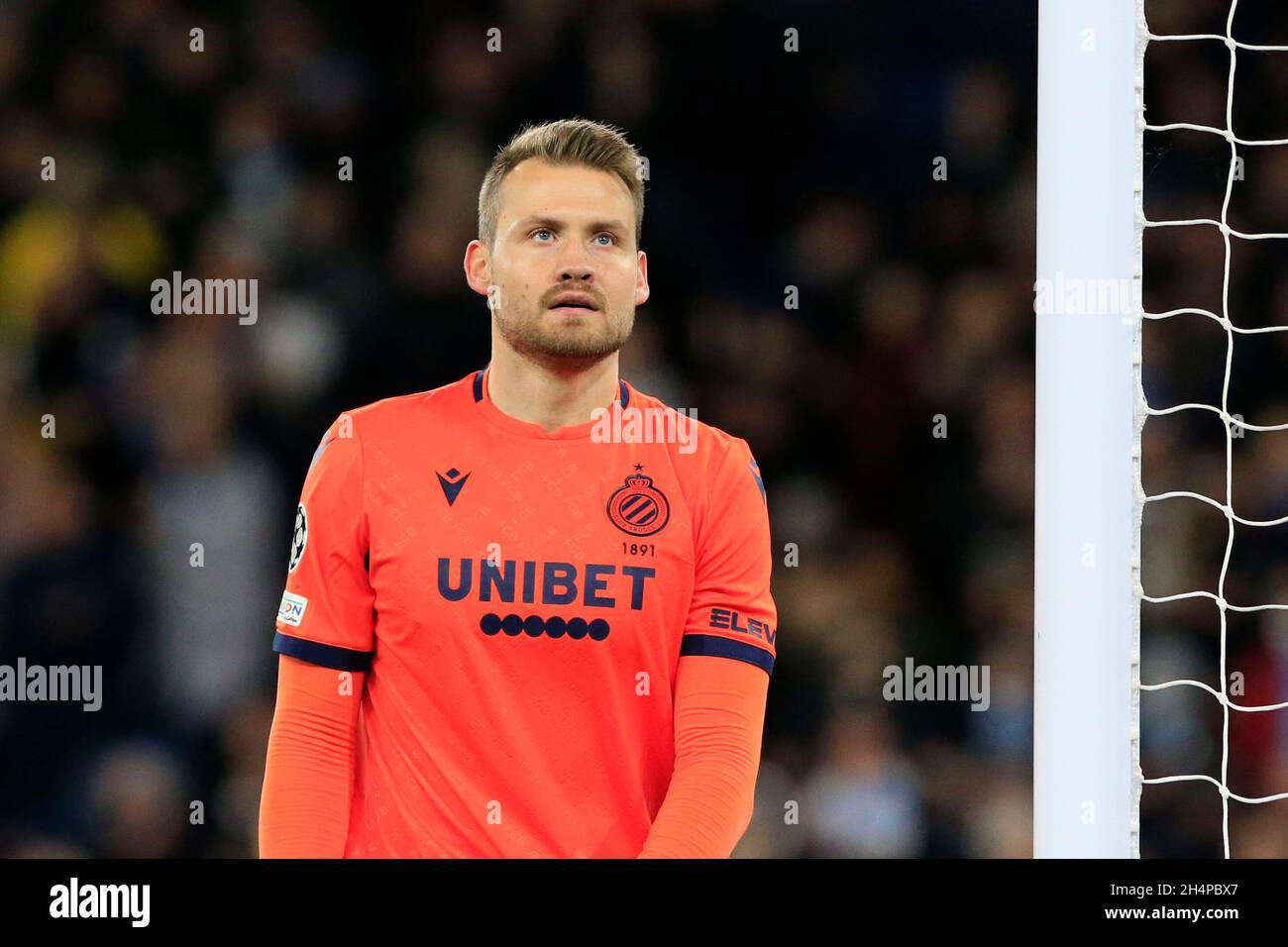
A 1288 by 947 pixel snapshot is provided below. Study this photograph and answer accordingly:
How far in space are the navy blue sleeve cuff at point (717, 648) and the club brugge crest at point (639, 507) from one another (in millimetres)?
207

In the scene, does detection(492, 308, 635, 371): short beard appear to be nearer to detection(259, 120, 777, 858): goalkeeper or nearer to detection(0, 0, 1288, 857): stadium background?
detection(259, 120, 777, 858): goalkeeper

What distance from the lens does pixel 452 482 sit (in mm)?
2695

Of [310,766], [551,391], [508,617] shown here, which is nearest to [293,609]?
[310,766]

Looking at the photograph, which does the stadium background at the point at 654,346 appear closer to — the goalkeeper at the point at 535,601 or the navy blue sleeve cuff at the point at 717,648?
the goalkeeper at the point at 535,601

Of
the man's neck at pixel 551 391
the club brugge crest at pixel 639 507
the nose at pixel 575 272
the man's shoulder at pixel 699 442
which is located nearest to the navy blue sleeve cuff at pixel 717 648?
the club brugge crest at pixel 639 507

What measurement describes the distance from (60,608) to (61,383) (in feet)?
1.82

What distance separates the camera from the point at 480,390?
2789 millimetres

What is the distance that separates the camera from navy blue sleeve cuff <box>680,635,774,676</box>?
8.70 ft

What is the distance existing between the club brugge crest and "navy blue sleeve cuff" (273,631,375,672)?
0.51 m

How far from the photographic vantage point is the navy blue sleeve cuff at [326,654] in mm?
2600

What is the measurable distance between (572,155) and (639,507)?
655 mm

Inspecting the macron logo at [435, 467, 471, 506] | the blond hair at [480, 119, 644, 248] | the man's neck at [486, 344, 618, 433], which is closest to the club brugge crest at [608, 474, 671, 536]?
the man's neck at [486, 344, 618, 433]

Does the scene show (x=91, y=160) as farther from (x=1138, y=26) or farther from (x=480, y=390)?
(x=1138, y=26)
